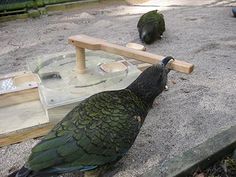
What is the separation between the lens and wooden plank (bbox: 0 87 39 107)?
275cm

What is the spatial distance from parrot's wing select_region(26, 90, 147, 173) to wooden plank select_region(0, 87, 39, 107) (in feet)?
3.08

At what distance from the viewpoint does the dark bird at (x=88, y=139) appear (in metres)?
1.79

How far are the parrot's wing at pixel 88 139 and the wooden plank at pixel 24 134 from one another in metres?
0.61

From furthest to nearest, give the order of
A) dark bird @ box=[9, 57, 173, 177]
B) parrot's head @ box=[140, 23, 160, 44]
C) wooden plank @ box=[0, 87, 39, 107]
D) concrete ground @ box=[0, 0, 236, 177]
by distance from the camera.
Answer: parrot's head @ box=[140, 23, 160, 44] → wooden plank @ box=[0, 87, 39, 107] → concrete ground @ box=[0, 0, 236, 177] → dark bird @ box=[9, 57, 173, 177]

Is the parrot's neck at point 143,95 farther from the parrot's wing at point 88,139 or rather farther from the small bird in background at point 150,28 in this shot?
the small bird in background at point 150,28

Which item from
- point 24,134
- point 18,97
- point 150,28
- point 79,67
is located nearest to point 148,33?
point 150,28

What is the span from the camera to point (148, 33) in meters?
4.30

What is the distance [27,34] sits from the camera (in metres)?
5.13

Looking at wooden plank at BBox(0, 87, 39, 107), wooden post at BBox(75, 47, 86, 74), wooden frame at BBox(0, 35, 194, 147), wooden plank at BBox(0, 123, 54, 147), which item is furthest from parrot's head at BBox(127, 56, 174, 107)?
wooden plank at BBox(0, 87, 39, 107)

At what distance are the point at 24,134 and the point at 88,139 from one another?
850 mm

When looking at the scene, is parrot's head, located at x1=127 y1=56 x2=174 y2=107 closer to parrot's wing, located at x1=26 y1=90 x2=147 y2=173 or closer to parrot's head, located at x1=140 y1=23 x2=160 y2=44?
parrot's wing, located at x1=26 y1=90 x2=147 y2=173

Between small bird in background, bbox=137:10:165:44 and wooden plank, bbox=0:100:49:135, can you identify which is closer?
wooden plank, bbox=0:100:49:135

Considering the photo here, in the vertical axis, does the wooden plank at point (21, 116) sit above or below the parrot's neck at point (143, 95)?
below

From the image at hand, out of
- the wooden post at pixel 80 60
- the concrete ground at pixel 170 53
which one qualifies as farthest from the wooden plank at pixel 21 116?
the wooden post at pixel 80 60
